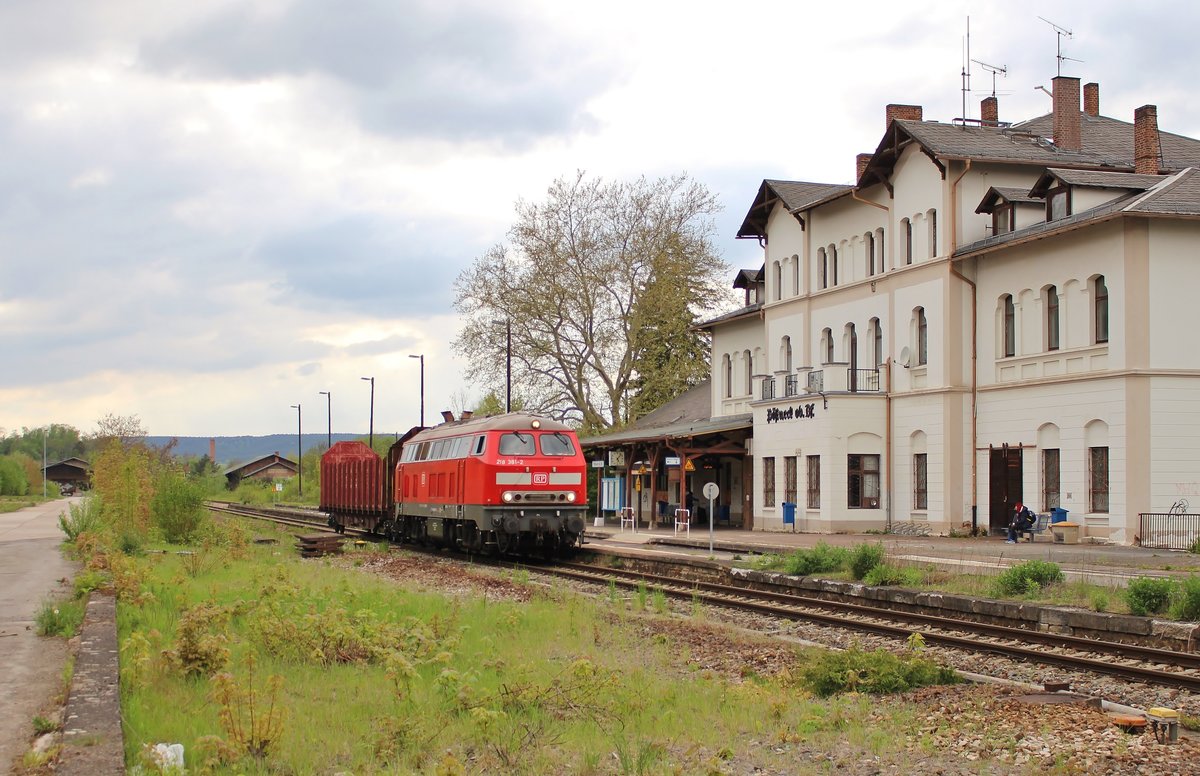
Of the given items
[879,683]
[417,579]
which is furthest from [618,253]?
[879,683]

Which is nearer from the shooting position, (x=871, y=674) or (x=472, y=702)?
(x=472, y=702)

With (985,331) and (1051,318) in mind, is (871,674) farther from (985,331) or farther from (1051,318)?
(985,331)

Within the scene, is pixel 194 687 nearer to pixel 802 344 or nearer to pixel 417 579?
pixel 417 579

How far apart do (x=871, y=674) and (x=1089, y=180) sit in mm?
23623

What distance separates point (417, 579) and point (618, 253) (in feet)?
117

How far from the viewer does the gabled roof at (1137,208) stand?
2758cm

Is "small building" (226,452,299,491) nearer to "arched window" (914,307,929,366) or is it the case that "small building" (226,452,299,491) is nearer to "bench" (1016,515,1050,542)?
"arched window" (914,307,929,366)

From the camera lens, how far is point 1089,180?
30.4 meters

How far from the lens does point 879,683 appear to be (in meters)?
10.3

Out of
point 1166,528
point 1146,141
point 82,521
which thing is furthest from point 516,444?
point 1146,141

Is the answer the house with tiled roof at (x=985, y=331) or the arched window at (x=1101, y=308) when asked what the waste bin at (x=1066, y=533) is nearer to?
the house with tiled roof at (x=985, y=331)

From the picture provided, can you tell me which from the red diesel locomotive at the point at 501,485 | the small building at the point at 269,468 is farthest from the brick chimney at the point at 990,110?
the small building at the point at 269,468

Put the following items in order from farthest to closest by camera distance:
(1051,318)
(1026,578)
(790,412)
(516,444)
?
(790,412)
(1051,318)
(516,444)
(1026,578)

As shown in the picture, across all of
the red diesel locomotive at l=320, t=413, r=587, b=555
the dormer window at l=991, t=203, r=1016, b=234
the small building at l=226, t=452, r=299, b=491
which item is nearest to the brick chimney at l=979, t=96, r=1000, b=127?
the dormer window at l=991, t=203, r=1016, b=234
